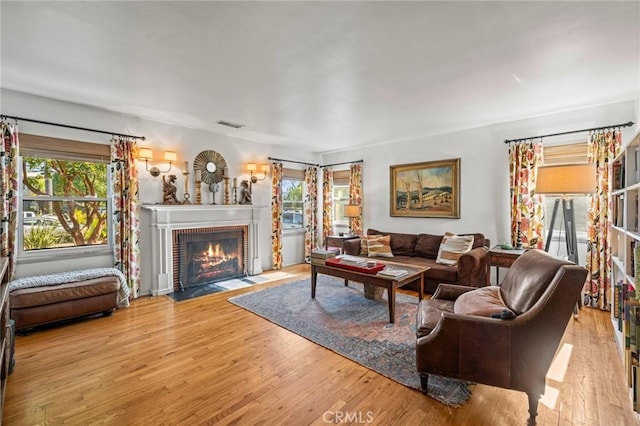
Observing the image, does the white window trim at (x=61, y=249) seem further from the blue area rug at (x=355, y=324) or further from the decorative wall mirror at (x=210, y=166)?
the blue area rug at (x=355, y=324)

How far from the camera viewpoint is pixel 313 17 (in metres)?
1.91

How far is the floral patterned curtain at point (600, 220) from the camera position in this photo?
11.4 ft

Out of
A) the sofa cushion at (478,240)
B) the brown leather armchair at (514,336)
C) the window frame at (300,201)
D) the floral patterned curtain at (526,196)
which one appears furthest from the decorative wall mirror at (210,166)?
the floral patterned curtain at (526,196)

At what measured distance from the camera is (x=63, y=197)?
3674mm

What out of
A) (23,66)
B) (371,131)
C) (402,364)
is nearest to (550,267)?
(402,364)

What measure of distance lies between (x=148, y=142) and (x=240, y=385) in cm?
358

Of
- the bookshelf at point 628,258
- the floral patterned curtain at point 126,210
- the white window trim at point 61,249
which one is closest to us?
the bookshelf at point 628,258

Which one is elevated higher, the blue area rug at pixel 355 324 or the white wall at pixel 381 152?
the white wall at pixel 381 152

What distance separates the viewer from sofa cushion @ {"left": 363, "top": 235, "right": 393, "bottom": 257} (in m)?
4.96

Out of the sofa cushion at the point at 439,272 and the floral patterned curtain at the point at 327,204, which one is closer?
the sofa cushion at the point at 439,272

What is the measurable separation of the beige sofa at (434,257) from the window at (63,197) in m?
3.67

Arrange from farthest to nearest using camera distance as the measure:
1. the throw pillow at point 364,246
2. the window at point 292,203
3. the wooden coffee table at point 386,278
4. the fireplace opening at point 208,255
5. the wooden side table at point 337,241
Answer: the window at point 292,203 → the wooden side table at point 337,241 → the throw pillow at point 364,246 → the fireplace opening at point 208,255 → the wooden coffee table at point 386,278

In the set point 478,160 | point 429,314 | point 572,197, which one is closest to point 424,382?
point 429,314

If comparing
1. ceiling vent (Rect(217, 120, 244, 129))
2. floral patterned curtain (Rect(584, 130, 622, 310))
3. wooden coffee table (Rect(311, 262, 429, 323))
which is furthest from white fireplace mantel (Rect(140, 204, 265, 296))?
floral patterned curtain (Rect(584, 130, 622, 310))
